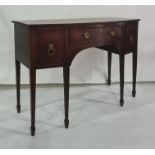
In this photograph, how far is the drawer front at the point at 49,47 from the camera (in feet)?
6.33

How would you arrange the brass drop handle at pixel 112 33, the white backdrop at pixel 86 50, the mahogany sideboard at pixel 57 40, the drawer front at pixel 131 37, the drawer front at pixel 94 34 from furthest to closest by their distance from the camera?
1. the white backdrop at pixel 86 50
2. the drawer front at pixel 131 37
3. the brass drop handle at pixel 112 33
4. the drawer front at pixel 94 34
5. the mahogany sideboard at pixel 57 40

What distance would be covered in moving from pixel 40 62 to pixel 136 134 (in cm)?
75

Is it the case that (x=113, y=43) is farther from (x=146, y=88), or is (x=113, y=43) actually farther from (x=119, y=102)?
(x=146, y=88)

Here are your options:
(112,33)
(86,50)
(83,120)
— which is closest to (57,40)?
(112,33)

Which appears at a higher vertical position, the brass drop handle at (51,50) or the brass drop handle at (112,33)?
the brass drop handle at (112,33)

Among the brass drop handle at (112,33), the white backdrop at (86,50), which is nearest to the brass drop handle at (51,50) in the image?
the brass drop handle at (112,33)

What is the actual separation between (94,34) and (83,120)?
1.97ft

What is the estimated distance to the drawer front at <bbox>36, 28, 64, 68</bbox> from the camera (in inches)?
75.9

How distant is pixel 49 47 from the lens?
1.96 meters

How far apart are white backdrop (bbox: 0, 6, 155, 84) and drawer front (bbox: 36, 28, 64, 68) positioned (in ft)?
3.35

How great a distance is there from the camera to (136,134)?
205 cm

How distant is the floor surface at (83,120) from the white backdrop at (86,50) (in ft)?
0.57

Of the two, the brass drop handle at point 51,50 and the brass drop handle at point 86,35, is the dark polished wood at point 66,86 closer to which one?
the brass drop handle at point 51,50
